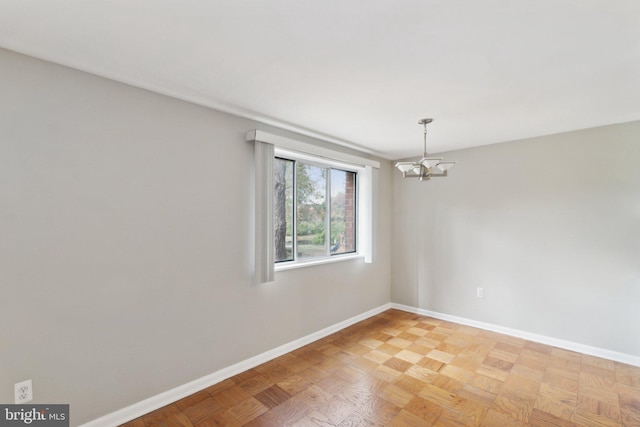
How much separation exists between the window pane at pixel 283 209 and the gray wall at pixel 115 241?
0.46 metres

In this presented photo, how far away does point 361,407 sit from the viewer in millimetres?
2244

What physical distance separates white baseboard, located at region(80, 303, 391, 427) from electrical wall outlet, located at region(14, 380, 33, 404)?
1.23 feet

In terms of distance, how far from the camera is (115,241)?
2037 mm

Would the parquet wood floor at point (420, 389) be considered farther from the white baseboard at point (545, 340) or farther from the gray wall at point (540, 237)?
the gray wall at point (540, 237)

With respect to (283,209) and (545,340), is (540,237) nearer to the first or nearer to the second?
(545,340)

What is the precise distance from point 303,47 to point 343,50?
0.23 meters

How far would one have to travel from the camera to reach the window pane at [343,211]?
399cm

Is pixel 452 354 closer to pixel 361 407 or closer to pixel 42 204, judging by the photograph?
pixel 361 407

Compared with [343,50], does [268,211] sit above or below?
below

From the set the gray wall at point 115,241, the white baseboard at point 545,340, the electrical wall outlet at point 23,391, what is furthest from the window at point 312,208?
the electrical wall outlet at point 23,391

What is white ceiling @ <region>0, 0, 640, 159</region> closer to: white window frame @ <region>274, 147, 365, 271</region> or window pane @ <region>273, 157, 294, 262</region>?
white window frame @ <region>274, 147, 365, 271</region>

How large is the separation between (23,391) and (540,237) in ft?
15.1

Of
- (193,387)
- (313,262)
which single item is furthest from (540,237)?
(193,387)

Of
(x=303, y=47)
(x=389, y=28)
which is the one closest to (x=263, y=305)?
(x=303, y=47)
